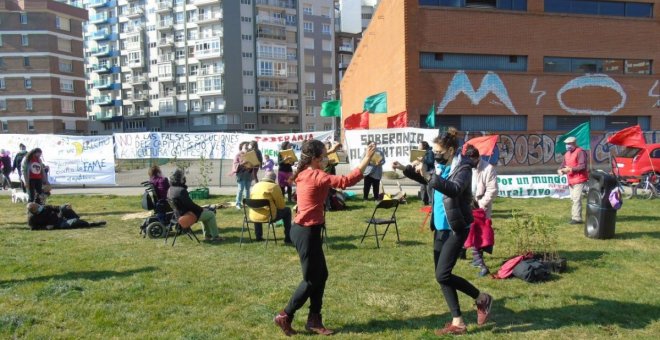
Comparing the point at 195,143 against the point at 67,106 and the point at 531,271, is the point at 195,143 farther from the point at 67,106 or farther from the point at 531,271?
the point at 67,106

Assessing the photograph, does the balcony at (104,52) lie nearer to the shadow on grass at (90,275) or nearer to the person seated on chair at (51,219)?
the person seated on chair at (51,219)

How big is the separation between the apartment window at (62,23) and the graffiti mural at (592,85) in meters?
64.5

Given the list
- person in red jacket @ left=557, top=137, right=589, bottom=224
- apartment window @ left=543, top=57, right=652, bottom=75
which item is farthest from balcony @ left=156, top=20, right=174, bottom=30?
person in red jacket @ left=557, top=137, right=589, bottom=224

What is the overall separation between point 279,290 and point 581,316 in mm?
3404

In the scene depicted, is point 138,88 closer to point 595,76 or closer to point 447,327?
point 595,76

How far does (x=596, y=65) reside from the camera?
92.4 ft

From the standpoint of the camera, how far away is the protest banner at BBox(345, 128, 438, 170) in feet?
56.7

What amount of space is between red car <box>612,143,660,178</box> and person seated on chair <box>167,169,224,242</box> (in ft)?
43.7

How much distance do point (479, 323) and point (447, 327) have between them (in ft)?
1.22

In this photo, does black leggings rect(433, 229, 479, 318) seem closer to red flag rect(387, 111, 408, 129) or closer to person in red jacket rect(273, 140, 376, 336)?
person in red jacket rect(273, 140, 376, 336)

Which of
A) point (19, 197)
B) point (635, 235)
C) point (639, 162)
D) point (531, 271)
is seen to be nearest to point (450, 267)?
point (531, 271)

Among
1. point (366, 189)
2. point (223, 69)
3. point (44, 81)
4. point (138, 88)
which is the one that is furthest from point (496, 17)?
point (138, 88)

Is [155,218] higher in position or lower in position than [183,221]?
lower

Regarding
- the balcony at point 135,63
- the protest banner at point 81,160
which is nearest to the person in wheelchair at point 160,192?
the protest banner at point 81,160
